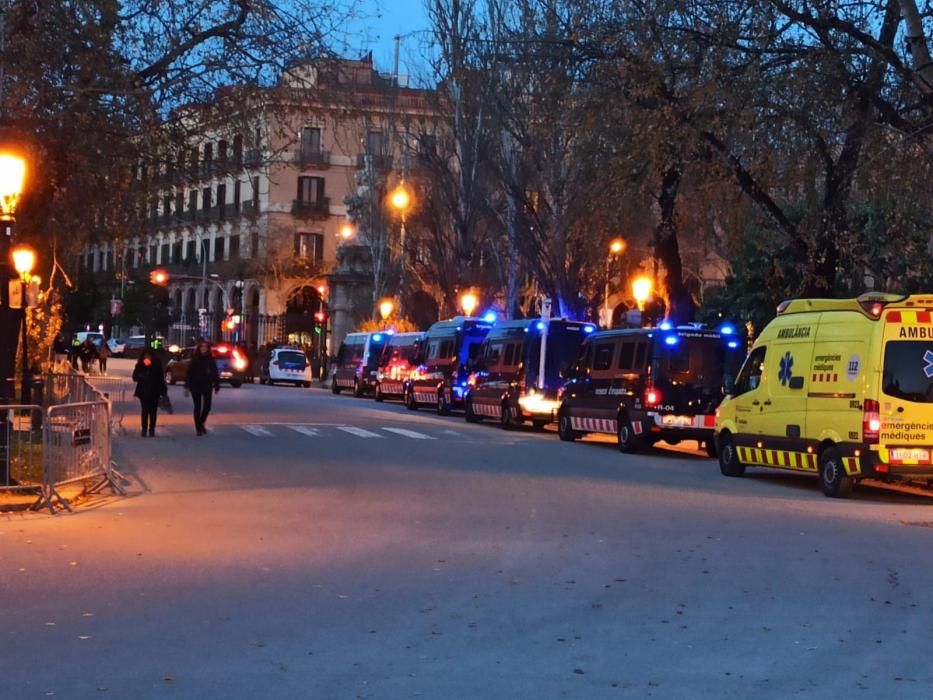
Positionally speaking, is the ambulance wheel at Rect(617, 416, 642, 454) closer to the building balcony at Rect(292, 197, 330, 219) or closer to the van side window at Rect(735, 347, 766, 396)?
the van side window at Rect(735, 347, 766, 396)

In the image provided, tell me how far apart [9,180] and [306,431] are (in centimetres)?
1311

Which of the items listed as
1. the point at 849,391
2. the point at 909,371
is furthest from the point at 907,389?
the point at 849,391

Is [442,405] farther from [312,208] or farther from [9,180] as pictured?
[312,208]

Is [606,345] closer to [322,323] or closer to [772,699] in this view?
[772,699]

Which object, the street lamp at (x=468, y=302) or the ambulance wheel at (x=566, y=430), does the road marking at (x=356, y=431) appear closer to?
the ambulance wheel at (x=566, y=430)

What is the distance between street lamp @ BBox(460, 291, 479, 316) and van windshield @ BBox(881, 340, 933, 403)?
31.7 meters

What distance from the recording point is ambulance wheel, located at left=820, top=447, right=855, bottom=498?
60.1 ft

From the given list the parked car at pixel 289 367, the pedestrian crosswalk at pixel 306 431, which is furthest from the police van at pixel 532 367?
the parked car at pixel 289 367

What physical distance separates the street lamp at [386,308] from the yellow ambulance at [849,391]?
142 feet

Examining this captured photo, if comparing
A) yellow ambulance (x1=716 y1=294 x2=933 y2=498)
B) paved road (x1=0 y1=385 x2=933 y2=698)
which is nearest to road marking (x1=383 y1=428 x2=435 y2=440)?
paved road (x1=0 y1=385 x2=933 y2=698)

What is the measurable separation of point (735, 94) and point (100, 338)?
212ft

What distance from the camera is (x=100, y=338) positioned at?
262ft

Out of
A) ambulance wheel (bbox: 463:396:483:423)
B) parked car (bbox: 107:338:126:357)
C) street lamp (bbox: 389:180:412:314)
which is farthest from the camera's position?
parked car (bbox: 107:338:126:357)

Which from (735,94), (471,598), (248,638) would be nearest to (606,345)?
(735,94)
